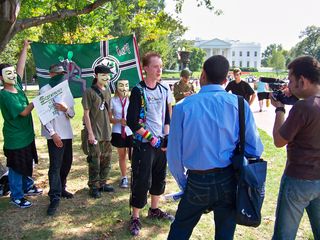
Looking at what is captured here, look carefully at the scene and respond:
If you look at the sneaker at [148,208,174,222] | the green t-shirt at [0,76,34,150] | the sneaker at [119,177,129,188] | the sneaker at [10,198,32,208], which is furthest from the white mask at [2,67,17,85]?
the sneaker at [148,208,174,222]

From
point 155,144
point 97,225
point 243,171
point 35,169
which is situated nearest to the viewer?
point 243,171

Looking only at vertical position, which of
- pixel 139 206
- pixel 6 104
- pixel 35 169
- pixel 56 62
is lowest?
pixel 35 169

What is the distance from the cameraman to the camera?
2.70m

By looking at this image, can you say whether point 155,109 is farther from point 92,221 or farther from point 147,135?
point 92,221

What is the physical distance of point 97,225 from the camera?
448 cm

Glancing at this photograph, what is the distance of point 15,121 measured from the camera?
189 inches

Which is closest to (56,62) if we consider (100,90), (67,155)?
(100,90)

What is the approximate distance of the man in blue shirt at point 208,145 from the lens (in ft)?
8.62

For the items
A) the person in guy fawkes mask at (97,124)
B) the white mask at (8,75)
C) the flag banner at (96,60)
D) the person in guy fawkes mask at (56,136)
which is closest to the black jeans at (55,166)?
the person in guy fawkes mask at (56,136)

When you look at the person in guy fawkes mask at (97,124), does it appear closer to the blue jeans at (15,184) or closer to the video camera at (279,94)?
the blue jeans at (15,184)

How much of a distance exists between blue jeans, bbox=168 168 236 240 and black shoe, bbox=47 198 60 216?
2515mm

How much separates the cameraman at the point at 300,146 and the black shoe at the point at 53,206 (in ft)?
10.1

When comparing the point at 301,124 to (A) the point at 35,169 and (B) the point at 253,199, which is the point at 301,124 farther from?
(A) the point at 35,169

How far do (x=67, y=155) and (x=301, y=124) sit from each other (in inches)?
144
